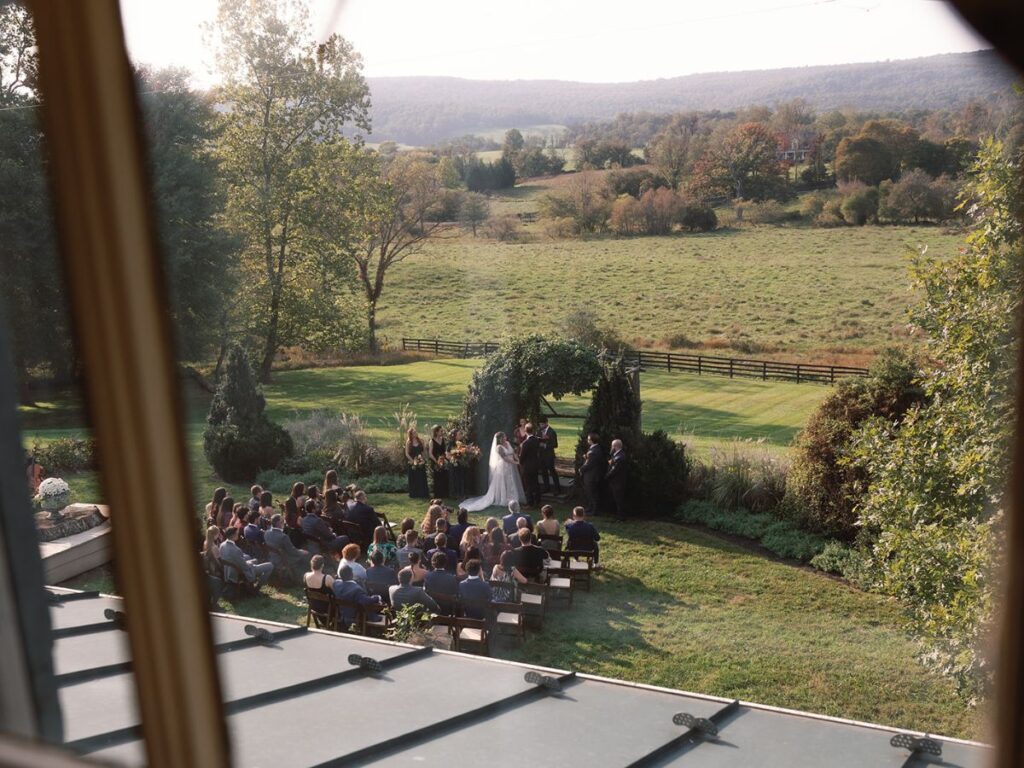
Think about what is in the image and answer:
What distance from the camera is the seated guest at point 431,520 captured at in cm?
380

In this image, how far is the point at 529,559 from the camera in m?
3.61

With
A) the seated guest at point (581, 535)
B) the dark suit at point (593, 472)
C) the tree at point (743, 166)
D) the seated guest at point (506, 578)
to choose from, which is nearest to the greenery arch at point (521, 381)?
the dark suit at point (593, 472)

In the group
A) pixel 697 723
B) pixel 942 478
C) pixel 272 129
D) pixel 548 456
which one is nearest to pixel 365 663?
pixel 697 723

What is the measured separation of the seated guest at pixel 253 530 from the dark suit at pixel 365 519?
1.31 feet

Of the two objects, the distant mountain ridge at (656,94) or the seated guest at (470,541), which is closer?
the distant mountain ridge at (656,94)

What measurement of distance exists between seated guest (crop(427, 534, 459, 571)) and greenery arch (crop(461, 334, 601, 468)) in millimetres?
590

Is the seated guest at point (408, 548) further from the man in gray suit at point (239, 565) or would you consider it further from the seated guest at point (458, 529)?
the man in gray suit at point (239, 565)

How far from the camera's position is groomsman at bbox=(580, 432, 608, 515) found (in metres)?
3.83

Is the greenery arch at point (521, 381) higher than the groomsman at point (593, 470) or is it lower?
higher

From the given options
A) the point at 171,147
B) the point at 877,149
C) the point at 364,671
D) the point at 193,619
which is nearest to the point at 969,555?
the point at 877,149

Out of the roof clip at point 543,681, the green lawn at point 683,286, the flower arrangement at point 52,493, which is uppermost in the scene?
the green lawn at point 683,286

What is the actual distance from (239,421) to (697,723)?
226 cm

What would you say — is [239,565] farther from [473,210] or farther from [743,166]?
[743,166]

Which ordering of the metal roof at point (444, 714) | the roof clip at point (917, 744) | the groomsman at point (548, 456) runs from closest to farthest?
the metal roof at point (444, 714) < the roof clip at point (917, 744) < the groomsman at point (548, 456)
